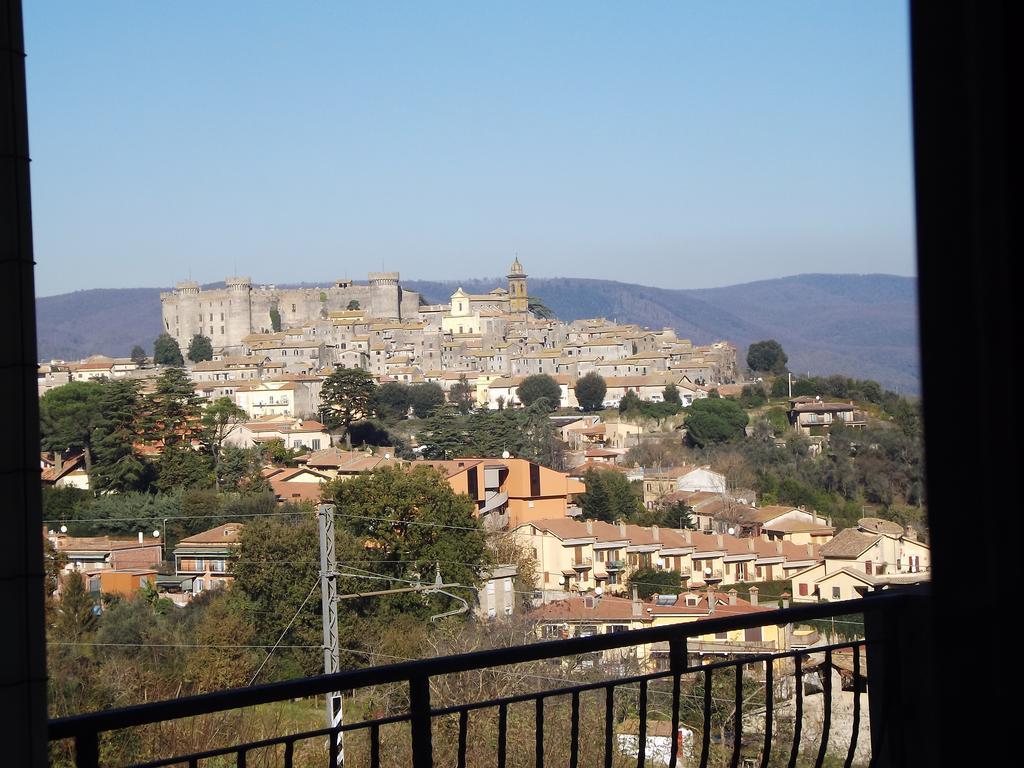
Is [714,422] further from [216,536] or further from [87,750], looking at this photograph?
[87,750]

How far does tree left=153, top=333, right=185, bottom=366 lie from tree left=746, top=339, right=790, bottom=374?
3347 centimetres

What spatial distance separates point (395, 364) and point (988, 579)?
6696 centimetres

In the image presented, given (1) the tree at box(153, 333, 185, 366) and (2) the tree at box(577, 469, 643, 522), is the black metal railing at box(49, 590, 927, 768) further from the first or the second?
(1) the tree at box(153, 333, 185, 366)

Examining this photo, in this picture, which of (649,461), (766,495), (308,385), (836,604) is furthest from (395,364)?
(836,604)

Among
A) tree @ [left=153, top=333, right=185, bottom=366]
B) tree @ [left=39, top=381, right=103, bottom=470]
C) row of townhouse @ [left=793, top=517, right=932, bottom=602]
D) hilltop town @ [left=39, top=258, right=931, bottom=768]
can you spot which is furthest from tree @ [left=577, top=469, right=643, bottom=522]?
tree @ [left=153, top=333, right=185, bottom=366]

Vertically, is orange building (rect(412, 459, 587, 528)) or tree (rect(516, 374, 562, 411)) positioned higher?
tree (rect(516, 374, 562, 411))

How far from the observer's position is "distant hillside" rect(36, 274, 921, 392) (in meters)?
Answer: 56.2

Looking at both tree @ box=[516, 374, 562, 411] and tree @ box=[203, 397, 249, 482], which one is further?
tree @ box=[516, 374, 562, 411]

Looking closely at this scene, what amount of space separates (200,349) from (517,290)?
75.0ft

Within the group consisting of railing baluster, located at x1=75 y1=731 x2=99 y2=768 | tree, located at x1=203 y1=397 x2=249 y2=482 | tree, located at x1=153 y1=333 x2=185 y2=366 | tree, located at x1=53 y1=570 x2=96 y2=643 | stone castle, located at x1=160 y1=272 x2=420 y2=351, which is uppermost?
stone castle, located at x1=160 y1=272 x2=420 y2=351

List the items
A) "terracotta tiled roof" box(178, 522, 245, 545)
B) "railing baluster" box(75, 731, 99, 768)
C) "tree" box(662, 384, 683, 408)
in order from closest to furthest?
"railing baluster" box(75, 731, 99, 768) < "terracotta tiled roof" box(178, 522, 245, 545) < "tree" box(662, 384, 683, 408)

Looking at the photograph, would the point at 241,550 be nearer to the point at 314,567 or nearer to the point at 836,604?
the point at 314,567

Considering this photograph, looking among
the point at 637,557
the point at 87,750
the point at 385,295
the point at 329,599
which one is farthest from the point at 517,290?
the point at 87,750

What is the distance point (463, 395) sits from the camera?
5909 cm
